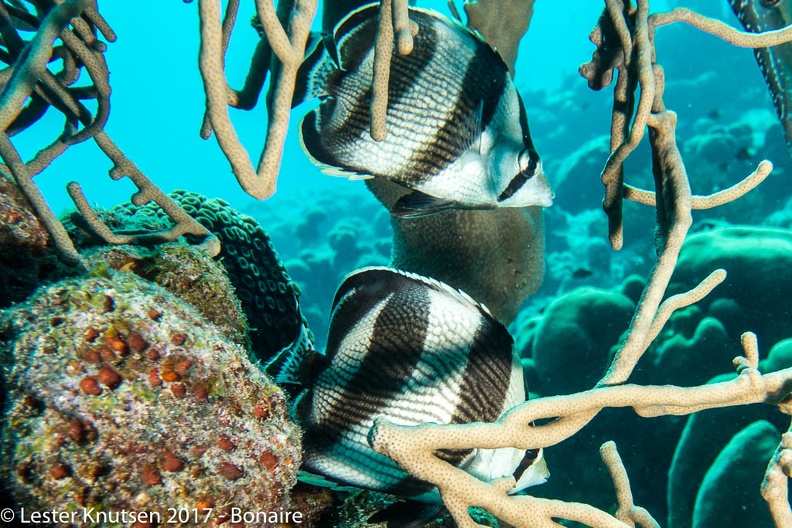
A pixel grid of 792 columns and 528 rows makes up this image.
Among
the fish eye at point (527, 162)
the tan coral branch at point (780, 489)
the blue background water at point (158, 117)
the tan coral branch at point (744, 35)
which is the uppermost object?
the blue background water at point (158, 117)

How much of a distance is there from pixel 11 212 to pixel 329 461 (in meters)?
1.46

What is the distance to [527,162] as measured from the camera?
4.46 feet

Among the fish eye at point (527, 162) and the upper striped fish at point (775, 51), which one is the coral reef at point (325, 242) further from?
the upper striped fish at point (775, 51)

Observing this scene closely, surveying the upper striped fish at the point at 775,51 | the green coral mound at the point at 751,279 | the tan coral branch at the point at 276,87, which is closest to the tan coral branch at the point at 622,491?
the tan coral branch at the point at 276,87

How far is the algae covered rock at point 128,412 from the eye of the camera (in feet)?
3.18

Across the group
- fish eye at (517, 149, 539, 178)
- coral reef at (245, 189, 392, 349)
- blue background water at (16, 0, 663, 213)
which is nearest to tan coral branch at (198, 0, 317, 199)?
fish eye at (517, 149, 539, 178)

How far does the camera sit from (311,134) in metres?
1.31

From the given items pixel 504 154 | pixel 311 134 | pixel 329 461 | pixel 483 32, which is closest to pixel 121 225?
pixel 311 134

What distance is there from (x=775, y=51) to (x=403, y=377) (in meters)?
1.91

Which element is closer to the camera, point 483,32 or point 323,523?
point 323,523

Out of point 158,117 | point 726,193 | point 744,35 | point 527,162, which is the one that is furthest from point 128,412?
point 158,117

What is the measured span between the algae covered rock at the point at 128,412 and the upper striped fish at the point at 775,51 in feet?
7.10

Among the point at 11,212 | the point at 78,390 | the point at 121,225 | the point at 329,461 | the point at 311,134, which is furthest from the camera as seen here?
the point at 121,225

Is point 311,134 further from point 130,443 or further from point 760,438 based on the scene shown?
point 760,438
